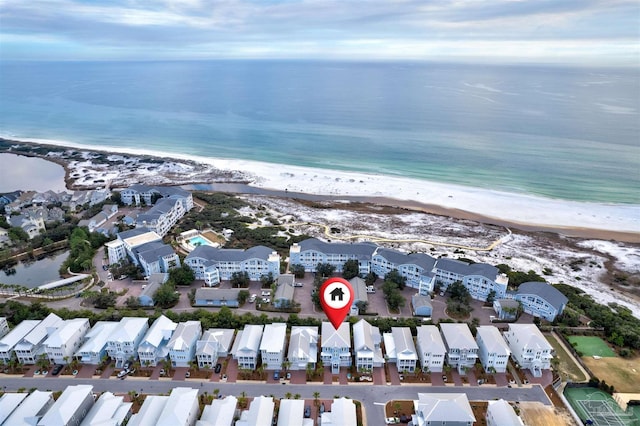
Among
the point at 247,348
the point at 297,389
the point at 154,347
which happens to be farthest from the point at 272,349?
the point at 154,347

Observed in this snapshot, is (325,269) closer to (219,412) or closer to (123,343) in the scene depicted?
(123,343)

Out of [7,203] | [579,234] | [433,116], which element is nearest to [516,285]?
[579,234]

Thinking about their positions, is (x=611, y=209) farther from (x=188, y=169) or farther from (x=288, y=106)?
(x=288, y=106)

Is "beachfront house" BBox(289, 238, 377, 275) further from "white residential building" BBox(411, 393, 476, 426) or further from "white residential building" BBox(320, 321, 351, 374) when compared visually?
"white residential building" BBox(411, 393, 476, 426)

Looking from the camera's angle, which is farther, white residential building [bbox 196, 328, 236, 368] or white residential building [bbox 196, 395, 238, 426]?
white residential building [bbox 196, 328, 236, 368]

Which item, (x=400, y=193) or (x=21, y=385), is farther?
(x=400, y=193)

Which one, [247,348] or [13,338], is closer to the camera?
[247,348]

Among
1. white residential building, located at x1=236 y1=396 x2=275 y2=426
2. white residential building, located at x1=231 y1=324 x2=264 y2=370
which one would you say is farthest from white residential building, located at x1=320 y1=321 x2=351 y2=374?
white residential building, located at x1=236 y1=396 x2=275 y2=426
